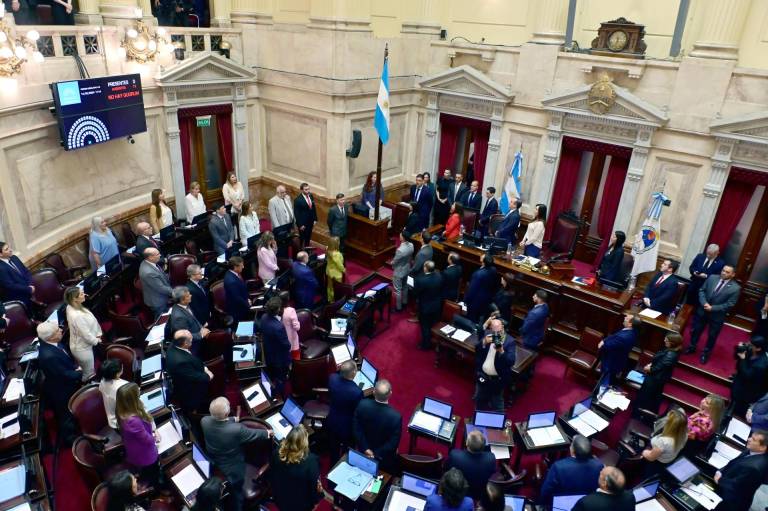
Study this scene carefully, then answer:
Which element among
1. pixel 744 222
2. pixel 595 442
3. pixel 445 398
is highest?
pixel 744 222

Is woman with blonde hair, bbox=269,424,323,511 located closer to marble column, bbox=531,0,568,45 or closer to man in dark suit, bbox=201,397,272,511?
man in dark suit, bbox=201,397,272,511

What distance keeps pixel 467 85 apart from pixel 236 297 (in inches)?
275

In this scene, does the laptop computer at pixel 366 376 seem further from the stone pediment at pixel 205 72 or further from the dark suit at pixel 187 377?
the stone pediment at pixel 205 72

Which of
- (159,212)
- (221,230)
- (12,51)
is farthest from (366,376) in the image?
(12,51)

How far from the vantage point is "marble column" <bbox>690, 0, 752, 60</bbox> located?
8.08 m

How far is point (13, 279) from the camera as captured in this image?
6812 millimetres

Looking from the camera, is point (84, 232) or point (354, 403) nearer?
point (354, 403)

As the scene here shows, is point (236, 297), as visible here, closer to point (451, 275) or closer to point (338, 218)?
point (451, 275)

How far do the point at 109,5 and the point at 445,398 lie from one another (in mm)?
8650

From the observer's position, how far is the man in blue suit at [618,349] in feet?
21.3

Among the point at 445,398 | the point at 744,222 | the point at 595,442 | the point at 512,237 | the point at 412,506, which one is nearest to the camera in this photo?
the point at 412,506

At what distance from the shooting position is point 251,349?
6469 mm

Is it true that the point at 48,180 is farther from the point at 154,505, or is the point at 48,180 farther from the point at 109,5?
the point at 154,505

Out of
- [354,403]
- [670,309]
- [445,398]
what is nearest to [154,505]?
[354,403]
